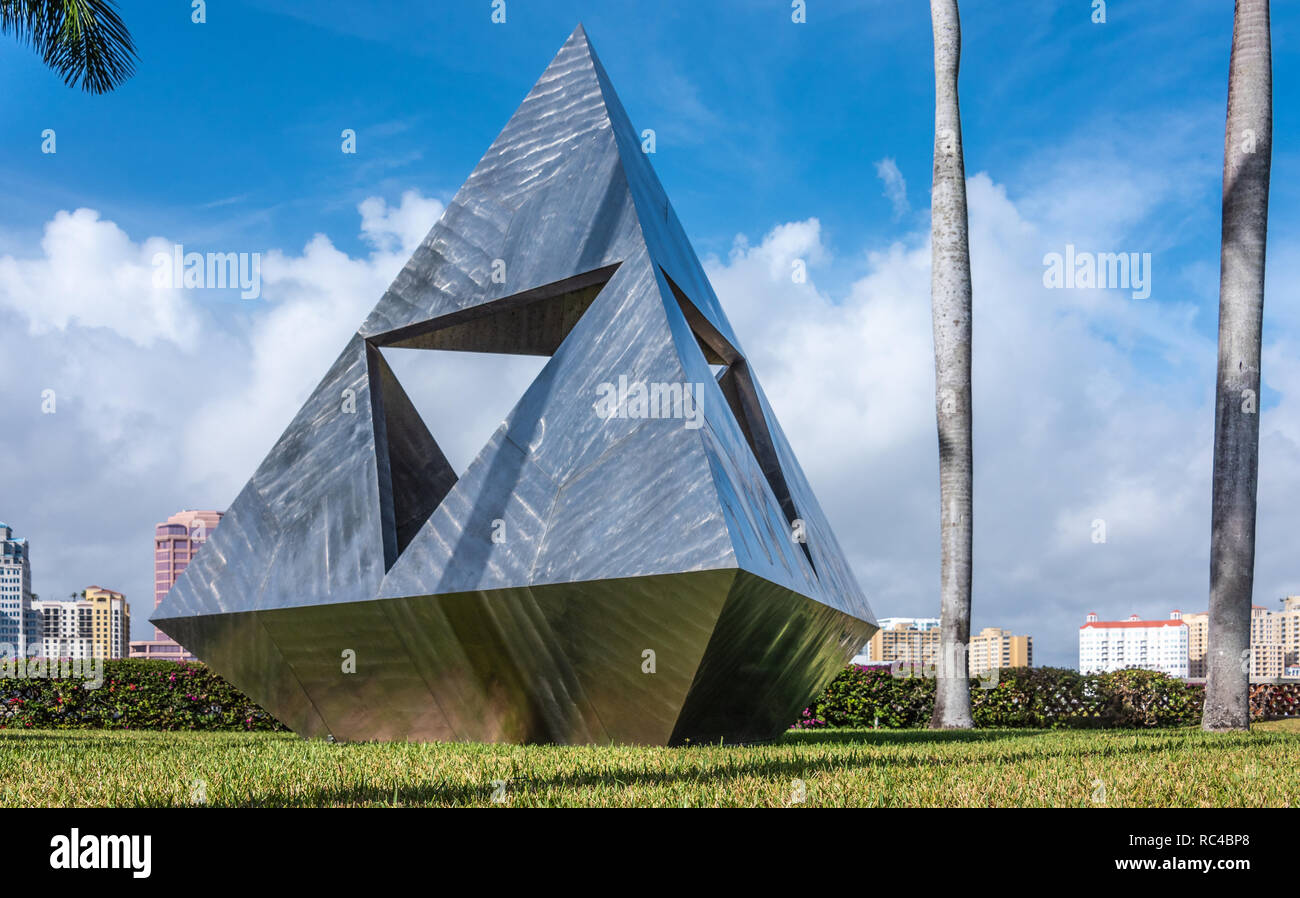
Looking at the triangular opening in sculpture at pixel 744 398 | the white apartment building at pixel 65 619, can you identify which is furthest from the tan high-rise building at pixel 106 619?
the triangular opening in sculpture at pixel 744 398

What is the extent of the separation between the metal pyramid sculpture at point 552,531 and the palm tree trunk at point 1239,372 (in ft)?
18.3

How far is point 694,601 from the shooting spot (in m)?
7.32

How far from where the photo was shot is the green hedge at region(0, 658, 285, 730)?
1716 centimetres

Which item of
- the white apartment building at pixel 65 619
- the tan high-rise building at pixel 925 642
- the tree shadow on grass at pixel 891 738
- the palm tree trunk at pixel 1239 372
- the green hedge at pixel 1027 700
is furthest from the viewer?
the white apartment building at pixel 65 619

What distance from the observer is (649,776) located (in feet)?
18.8

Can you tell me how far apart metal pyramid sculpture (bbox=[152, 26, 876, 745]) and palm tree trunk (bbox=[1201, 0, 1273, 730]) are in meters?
5.59

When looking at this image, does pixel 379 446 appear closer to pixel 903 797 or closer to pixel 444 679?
pixel 444 679

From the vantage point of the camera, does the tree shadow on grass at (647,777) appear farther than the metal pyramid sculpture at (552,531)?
No

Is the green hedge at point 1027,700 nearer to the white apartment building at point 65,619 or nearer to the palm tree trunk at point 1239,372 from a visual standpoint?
the palm tree trunk at point 1239,372

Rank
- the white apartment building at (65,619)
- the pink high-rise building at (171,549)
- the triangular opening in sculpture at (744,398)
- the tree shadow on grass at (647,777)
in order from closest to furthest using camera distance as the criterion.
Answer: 1. the tree shadow on grass at (647,777)
2. the triangular opening in sculpture at (744,398)
3. the pink high-rise building at (171,549)
4. the white apartment building at (65,619)

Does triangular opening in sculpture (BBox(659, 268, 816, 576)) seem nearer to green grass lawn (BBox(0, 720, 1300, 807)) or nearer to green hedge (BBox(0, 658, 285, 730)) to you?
green grass lawn (BBox(0, 720, 1300, 807))

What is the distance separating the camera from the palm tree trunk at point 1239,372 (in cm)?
1327

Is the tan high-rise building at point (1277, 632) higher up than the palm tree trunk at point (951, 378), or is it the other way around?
the palm tree trunk at point (951, 378)

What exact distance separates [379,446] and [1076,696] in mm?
13437
